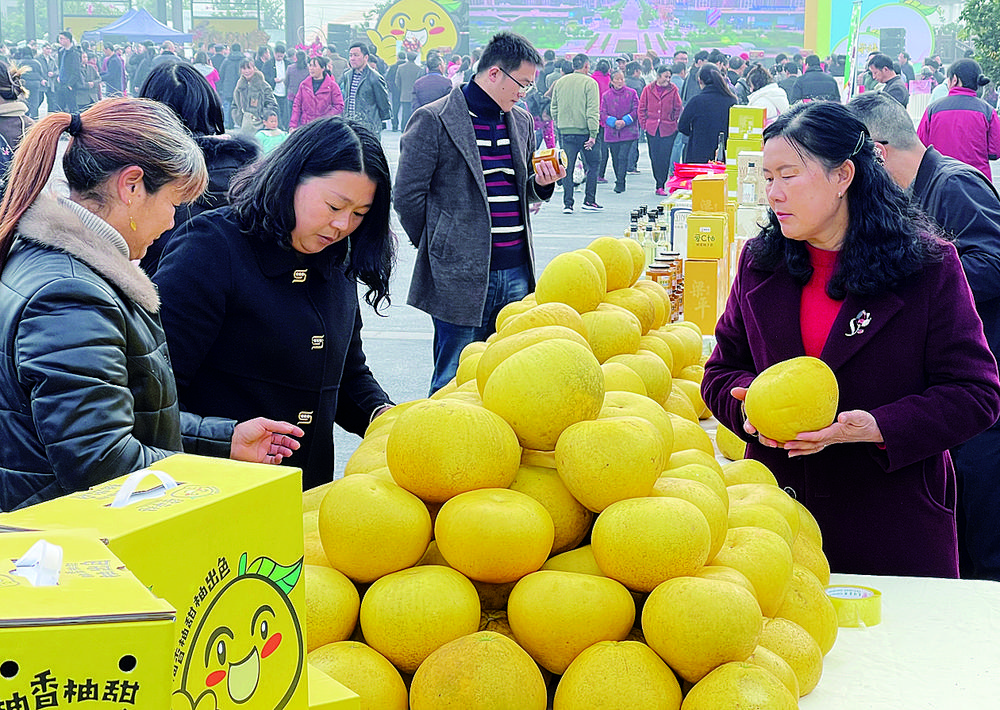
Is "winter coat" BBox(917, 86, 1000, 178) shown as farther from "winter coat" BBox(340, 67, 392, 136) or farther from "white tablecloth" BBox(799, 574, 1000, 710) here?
"winter coat" BBox(340, 67, 392, 136)

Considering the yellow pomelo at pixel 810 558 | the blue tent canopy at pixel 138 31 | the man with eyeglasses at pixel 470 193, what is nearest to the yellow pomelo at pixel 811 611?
the yellow pomelo at pixel 810 558

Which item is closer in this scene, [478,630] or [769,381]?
[478,630]

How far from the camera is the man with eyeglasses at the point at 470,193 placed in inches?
170

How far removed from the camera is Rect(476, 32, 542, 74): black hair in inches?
167

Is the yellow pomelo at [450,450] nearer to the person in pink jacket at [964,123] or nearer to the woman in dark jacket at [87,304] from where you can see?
the woman in dark jacket at [87,304]

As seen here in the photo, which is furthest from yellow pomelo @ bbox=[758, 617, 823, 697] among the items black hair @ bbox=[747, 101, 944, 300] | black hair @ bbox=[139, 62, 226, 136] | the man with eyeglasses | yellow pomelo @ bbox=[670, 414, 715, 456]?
the man with eyeglasses

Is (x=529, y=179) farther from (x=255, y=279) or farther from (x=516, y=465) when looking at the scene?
(x=516, y=465)

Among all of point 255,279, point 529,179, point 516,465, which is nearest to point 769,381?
point 516,465

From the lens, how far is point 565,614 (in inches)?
54.5

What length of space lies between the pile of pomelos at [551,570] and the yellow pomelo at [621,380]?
22 cm

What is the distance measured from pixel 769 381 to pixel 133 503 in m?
1.35

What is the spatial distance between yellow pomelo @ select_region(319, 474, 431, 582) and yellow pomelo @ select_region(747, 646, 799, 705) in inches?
19.4

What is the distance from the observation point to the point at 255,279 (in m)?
2.20

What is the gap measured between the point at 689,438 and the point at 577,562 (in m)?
0.61
